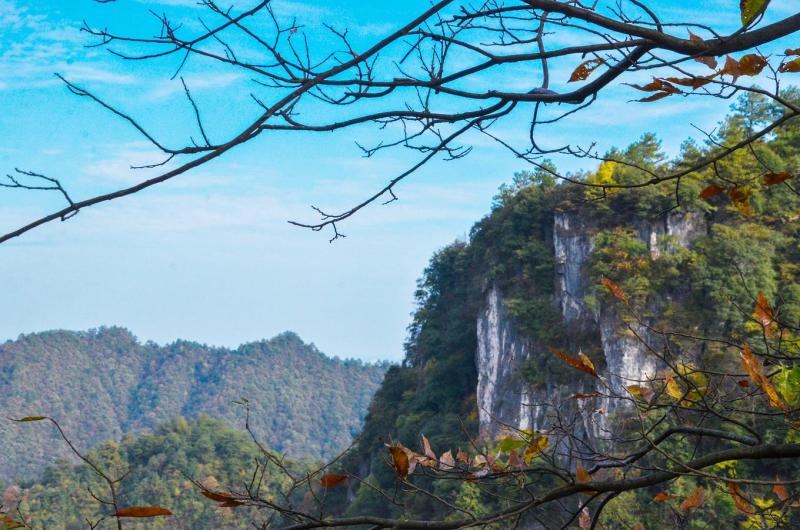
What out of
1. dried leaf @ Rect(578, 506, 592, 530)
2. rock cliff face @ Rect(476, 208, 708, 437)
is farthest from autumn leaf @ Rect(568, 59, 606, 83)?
rock cliff face @ Rect(476, 208, 708, 437)

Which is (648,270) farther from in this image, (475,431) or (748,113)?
(475,431)

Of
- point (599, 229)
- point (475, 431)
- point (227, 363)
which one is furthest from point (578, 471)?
point (227, 363)

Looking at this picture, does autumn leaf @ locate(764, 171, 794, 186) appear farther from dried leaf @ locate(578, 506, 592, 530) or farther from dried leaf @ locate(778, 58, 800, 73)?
dried leaf @ locate(578, 506, 592, 530)

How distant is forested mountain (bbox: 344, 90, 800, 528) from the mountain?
35759 millimetres

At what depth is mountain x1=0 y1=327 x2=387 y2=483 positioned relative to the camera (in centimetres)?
5794

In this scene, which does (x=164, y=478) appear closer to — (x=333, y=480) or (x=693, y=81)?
(x=333, y=480)

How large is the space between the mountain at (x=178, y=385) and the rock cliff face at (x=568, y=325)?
3642 cm

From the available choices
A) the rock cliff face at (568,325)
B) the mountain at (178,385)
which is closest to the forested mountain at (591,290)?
the rock cliff face at (568,325)

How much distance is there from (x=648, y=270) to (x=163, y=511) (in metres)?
15.6

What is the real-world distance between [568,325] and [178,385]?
5124 centimetres

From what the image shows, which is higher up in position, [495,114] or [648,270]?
[648,270]

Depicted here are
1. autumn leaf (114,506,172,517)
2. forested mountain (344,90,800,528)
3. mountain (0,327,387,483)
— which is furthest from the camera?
mountain (0,327,387,483)

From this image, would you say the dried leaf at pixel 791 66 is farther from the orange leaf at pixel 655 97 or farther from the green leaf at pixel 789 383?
the green leaf at pixel 789 383

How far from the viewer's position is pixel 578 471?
1062 mm
